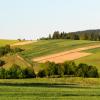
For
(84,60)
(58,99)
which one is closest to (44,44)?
(84,60)

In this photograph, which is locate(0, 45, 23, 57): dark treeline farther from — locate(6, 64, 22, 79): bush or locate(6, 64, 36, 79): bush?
locate(6, 64, 22, 79): bush

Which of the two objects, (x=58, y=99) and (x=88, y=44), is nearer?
(x=58, y=99)

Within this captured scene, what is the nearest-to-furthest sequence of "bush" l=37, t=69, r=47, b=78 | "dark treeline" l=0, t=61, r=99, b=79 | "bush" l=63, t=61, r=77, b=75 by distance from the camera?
"dark treeline" l=0, t=61, r=99, b=79
"bush" l=37, t=69, r=47, b=78
"bush" l=63, t=61, r=77, b=75

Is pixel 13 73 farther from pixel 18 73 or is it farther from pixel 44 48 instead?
pixel 44 48

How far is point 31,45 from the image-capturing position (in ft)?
414

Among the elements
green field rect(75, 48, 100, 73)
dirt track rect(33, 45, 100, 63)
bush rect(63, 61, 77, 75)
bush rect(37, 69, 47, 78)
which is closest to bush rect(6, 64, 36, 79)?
bush rect(37, 69, 47, 78)

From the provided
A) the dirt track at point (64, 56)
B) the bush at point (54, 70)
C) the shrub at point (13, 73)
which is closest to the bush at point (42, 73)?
the bush at point (54, 70)

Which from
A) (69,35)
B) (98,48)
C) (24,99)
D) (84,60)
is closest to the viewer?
(24,99)

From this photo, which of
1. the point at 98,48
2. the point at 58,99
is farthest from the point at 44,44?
the point at 58,99

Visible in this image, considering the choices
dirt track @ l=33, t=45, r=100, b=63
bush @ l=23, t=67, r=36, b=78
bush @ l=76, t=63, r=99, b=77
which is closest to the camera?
bush @ l=23, t=67, r=36, b=78

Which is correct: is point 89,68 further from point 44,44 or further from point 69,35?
point 69,35

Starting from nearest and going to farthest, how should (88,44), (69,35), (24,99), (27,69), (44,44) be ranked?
(24,99), (27,69), (88,44), (44,44), (69,35)

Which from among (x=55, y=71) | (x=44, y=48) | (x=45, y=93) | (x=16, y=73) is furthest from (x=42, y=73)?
(x=45, y=93)

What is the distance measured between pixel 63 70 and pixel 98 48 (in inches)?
1156
